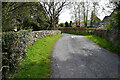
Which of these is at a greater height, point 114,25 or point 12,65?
point 114,25

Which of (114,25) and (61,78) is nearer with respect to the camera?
(61,78)

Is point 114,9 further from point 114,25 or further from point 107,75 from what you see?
point 107,75

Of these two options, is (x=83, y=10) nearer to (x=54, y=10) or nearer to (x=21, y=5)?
(x=54, y=10)

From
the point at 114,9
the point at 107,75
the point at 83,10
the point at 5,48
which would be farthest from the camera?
the point at 83,10

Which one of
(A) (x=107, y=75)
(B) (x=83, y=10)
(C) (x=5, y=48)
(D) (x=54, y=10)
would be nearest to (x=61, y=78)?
(A) (x=107, y=75)

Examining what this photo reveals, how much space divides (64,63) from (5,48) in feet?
10.3

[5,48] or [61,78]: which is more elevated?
[5,48]

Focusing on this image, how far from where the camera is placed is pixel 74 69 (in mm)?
5383

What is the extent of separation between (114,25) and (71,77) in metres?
6.56

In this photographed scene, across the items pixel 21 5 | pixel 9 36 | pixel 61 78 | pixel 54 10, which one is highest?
pixel 54 10

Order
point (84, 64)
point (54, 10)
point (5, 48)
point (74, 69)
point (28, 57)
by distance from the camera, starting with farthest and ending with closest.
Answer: point (54, 10) < point (28, 57) < point (84, 64) < point (74, 69) < point (5, 48)

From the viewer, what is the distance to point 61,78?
455cm

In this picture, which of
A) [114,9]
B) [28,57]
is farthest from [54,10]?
[28,57]

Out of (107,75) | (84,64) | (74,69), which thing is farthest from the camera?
(84,64)
